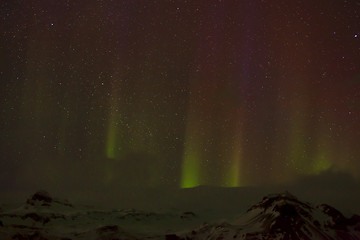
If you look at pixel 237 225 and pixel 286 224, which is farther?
pixel 237 225

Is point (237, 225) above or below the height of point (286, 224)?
below

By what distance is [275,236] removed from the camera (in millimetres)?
89188

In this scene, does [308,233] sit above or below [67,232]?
above

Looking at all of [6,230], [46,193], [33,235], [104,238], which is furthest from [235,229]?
[46,193]

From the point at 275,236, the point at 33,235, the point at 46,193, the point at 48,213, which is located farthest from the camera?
the point at 46,193

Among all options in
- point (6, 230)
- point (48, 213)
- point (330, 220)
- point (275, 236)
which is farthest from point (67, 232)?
point (330, 220)

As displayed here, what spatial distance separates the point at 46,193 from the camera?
18000cm

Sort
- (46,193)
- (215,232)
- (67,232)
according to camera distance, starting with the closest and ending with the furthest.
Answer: (215,232) → (67,232) → (46,193)

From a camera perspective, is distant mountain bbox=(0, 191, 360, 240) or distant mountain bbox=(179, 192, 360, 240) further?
distant mountain bbox=(0, 191, 360, 240)

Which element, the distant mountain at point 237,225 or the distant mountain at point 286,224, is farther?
the distant mountain at point 237,225

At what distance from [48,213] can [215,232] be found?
76.0m

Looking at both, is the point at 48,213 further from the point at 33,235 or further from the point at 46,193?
the point at 33,235

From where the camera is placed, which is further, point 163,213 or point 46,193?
point 46,193

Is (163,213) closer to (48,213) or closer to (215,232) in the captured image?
(48,213)
